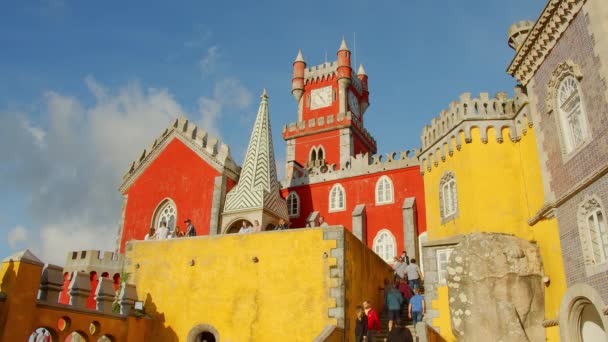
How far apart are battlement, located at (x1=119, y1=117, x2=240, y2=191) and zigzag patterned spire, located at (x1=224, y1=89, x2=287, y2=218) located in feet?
3.84

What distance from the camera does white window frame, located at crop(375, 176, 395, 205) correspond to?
28.3 metres

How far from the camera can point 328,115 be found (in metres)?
41.6

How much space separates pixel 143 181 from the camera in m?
28.6

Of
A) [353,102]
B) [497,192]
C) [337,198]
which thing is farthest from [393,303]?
[353,102]

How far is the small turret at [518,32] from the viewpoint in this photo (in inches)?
672

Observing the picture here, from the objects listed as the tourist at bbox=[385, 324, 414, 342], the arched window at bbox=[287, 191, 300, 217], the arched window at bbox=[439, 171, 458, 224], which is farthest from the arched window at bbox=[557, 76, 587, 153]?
the arched window at bbox=[287, 191, 300, 217]

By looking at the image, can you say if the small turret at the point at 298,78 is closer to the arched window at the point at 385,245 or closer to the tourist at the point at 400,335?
the arched window at the point at 385,245

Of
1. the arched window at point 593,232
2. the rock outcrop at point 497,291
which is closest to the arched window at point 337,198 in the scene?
the rock outcrop at point 497,291

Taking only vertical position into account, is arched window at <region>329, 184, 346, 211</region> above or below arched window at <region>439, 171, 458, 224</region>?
above

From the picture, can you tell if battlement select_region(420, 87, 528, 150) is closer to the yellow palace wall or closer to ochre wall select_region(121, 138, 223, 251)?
the yellow palace wall

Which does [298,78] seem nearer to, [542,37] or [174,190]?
[174,190]

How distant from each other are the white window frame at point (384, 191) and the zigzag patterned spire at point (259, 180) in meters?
5.95

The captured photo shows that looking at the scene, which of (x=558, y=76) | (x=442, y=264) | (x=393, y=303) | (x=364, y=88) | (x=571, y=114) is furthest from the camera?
(x=364, y=88)

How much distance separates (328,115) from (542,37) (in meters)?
27.1
